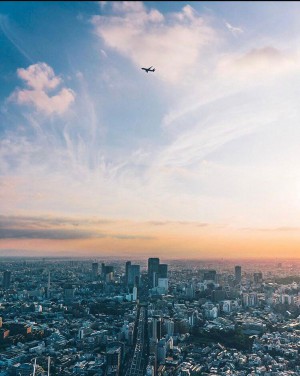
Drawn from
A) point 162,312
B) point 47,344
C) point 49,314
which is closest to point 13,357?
point 47,344

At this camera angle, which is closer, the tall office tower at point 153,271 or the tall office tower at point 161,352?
the tall office tower at point 161,352

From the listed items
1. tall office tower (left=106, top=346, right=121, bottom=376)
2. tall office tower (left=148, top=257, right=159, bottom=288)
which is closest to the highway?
tall office tower (left=106, top=346, right=121, bottom=376)

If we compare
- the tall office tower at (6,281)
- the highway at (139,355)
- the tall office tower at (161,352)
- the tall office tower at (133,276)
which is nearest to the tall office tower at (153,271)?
the tall office tower at (133,276)

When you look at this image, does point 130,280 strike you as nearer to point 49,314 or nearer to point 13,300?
point 13,300

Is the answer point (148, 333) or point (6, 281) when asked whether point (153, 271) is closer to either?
point (6, 281)

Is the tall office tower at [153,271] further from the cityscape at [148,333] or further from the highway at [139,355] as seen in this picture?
the highway at [139,355]

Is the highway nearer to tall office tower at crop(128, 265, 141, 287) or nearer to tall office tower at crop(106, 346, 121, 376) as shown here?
tall office tower at crop(106, 346, 121, 376)
